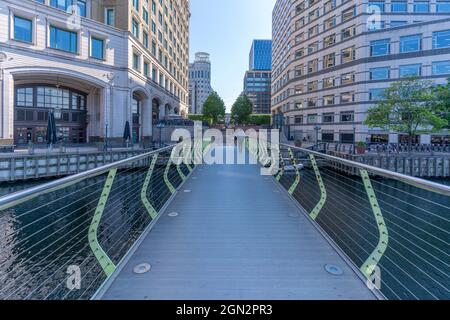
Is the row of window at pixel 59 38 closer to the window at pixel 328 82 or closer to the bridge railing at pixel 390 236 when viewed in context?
the bridge railing at pixel 390 236

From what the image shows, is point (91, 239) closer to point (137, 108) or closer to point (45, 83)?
point (45, 83)

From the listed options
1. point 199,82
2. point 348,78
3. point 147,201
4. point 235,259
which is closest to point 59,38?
point 147,201

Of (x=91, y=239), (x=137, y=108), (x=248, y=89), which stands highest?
(x=248, y=89)

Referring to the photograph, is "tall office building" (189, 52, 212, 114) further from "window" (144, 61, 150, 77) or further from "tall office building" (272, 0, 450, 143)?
"window" (144, 61, 150, 77)

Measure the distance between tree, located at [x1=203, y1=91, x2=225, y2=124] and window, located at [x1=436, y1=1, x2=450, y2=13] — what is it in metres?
45.2

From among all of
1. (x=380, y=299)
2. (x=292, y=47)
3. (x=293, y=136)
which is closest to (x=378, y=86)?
(x=293, y=136)

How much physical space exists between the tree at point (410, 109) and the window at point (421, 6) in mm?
15831

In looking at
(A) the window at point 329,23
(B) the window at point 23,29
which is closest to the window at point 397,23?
(A) the window at point 329,23

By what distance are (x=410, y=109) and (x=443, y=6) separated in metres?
22.7

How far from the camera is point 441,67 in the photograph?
30484 mm

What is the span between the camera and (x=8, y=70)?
71.0 feet

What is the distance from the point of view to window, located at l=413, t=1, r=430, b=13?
111 feet

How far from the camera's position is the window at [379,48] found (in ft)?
108
